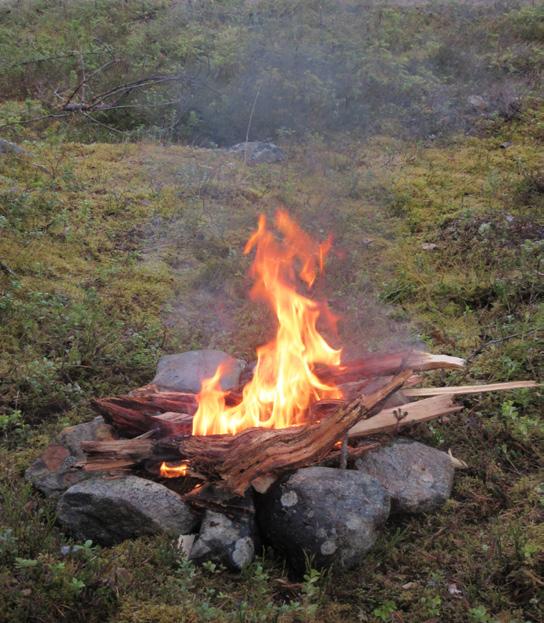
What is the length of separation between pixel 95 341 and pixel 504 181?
6.33 metres

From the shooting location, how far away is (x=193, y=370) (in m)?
5.62

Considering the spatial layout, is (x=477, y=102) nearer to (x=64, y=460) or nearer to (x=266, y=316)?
(x=266, y=316)

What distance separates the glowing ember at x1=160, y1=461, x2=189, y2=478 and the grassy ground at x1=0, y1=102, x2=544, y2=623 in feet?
1.76

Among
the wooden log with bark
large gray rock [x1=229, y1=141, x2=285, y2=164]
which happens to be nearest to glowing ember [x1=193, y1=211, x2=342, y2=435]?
the wooden log with bark

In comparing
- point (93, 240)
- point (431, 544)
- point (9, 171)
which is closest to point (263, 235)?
point (93, 240)

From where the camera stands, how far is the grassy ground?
376 cm

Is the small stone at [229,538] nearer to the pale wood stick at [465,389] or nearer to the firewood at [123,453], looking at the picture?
the firewood at [123,453]

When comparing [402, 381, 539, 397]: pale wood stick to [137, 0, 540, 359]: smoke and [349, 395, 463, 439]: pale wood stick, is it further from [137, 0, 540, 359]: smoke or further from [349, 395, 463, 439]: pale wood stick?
[137, 0, 540, 359]: smoke

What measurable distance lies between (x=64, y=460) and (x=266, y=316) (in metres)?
2.98

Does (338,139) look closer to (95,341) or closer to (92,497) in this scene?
(95,341)

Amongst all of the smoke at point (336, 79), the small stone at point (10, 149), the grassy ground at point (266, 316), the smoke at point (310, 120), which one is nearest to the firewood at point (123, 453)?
the grassy ground at point (266, 316)

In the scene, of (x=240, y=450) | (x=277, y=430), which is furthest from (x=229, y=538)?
(x=277, y=430)

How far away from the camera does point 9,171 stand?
9.00 metres

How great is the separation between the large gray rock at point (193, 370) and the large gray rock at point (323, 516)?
1.37m
